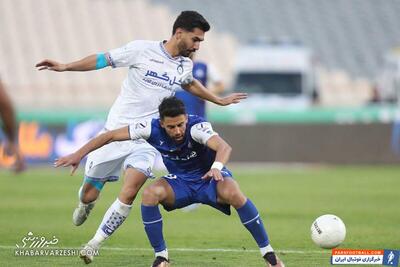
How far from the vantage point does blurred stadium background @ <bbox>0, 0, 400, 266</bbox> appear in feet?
78.5

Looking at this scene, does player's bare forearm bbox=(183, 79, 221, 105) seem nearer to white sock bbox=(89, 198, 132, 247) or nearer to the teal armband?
the teal armband

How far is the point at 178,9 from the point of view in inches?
1342

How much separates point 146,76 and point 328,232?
7.92 ft

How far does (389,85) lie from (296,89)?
215 inches

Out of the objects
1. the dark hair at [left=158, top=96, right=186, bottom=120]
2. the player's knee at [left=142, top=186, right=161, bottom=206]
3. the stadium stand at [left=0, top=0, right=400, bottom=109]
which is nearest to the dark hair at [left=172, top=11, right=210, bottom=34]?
the dark hair at [left=158, top=96, right=186, bottom=120]

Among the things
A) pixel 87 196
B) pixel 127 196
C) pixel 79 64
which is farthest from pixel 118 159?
pixel 79 64

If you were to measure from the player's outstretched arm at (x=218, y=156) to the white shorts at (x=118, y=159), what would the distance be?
4.03 ft

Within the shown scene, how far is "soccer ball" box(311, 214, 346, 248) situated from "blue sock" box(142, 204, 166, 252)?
1.51 m

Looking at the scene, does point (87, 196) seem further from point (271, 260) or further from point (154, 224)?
point (271, 260)

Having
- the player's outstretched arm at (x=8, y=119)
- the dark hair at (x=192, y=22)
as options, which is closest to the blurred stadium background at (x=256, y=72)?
the dark hair at (x=192, y=22)

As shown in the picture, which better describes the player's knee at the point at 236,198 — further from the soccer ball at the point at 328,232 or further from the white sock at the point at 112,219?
the white sock at the point at 112,219

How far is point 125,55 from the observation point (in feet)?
30.9

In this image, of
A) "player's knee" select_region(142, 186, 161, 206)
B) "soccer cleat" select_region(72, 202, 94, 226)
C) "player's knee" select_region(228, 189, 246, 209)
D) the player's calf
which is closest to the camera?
"player's knee" select_region(228, 189, 246, 209)

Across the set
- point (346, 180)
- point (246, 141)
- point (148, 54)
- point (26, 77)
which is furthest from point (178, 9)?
point (148, 54)
